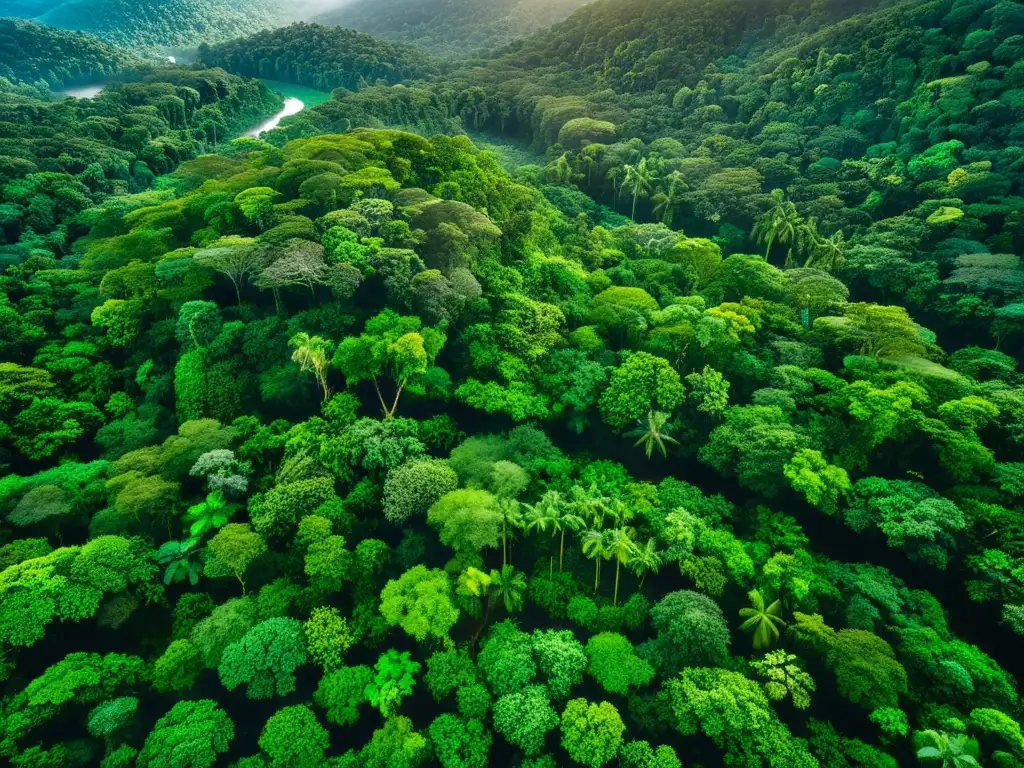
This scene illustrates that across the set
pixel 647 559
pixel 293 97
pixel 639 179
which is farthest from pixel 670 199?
pixel 293 97

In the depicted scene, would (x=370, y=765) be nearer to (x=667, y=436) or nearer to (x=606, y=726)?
(x=606, y=726)

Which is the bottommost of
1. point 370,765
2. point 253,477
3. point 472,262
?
point 370,765

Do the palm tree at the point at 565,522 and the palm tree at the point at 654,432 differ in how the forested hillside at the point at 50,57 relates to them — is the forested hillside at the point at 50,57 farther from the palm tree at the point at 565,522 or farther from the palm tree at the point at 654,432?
the palm tree at the point at 565,522

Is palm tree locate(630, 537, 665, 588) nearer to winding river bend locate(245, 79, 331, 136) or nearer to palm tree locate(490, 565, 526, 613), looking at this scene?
palm tree locate(490, 565, 526, 613)

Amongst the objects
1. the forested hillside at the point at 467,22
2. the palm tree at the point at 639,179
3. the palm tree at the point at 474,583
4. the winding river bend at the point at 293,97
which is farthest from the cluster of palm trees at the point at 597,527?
the forested hillside at the point at 467,22

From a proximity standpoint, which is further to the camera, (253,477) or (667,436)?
(667,436)

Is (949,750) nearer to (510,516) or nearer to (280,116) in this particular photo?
(510,516)

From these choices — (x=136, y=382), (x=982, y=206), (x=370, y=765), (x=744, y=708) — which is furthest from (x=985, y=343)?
(x=136, y=382)
